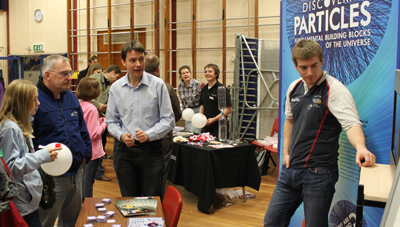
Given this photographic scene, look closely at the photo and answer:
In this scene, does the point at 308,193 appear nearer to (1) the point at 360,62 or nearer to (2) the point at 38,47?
(1) the point at 360,62

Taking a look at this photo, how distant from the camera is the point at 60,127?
6.77 ft

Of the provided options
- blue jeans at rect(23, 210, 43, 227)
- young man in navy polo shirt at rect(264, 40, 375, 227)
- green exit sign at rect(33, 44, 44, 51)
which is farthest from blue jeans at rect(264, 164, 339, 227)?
green exit sign at rect(33, 44, 44, 51)

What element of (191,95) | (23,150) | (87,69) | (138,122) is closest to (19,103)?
(23,150)

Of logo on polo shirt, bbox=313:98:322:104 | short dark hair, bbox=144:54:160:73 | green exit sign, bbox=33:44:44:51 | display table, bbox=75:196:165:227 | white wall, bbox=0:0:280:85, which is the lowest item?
display table, bbox=75:196:165:227

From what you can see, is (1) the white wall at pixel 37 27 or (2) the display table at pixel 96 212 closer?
(2) the display table at pixel 96 212

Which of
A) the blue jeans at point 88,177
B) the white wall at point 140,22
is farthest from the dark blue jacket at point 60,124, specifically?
the white wall at point 140,22

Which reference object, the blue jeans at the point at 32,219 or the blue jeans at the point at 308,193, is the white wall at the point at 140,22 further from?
the blue jeans at the point at 32,219

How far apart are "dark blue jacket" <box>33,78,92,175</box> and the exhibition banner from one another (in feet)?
5.58

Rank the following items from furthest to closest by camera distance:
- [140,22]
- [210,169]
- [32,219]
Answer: [140,22] < [210,169] < [32,219]

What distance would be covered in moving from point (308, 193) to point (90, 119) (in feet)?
6.98

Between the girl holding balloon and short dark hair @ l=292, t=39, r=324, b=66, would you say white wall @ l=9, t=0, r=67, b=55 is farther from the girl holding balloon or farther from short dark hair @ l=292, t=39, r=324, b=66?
short dark hair @ l=292, t=39, r=324, b=66

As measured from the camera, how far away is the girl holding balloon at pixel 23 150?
1644mm

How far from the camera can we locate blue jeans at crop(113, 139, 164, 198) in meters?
2.31

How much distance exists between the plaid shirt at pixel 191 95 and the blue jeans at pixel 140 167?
8.15 ft
